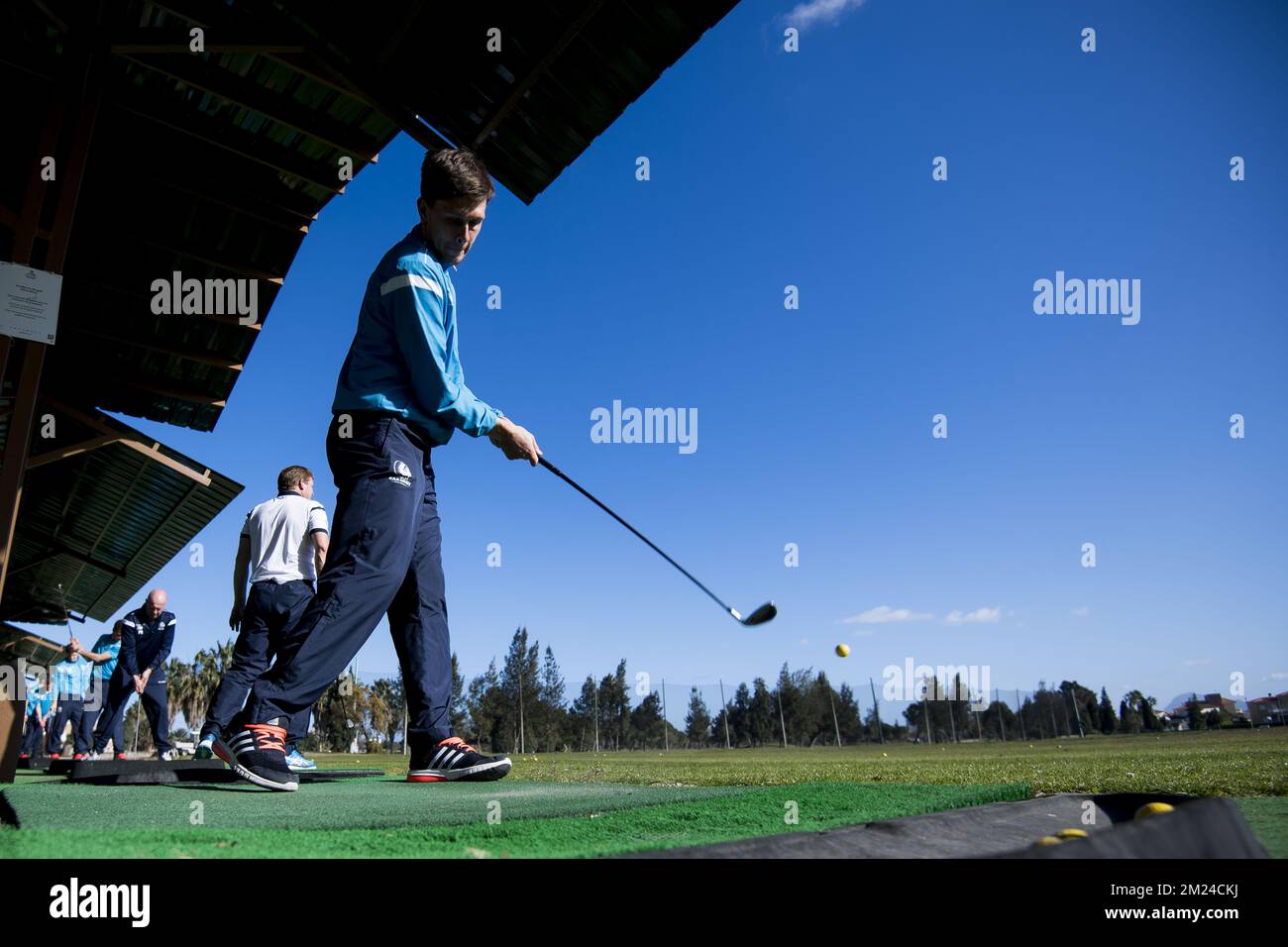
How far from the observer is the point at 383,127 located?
6.98 metres

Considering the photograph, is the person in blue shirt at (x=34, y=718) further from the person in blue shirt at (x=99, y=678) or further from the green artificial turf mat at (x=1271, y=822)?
the green artificial turf mat at (x=1271, y=822)

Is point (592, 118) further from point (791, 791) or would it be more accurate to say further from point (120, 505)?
point (120, 505)

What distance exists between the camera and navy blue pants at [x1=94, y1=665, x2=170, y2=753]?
809 cm

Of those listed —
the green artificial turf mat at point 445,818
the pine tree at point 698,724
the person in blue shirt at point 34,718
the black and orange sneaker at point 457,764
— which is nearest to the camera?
the green artificial turf mat at point 445,818

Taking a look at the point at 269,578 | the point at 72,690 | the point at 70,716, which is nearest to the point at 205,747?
the point at 269,578

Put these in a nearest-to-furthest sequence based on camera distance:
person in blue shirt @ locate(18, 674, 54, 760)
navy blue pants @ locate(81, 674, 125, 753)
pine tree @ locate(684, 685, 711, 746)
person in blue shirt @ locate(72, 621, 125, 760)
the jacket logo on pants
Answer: the jacket logo on pants → person in blue shirt @ locate(72, 621, 125, 760) → navy blue pants @ locate(81, 674, 125, 753) → person in blue shirt @ locate(18, 674, 54, 760) → pine tree @ locate(684, 685, 711, 746)

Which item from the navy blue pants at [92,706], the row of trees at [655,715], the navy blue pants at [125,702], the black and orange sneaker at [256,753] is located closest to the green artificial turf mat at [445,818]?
the black and orange sneaker at [256,753]

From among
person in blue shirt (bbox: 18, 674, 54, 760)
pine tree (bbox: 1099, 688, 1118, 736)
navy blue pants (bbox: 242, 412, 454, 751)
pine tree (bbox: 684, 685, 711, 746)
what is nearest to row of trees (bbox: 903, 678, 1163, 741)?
pine tree (bbox: 1099, 688, 1118, 736)

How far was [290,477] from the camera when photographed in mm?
5320

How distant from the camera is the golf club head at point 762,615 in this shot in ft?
13.0

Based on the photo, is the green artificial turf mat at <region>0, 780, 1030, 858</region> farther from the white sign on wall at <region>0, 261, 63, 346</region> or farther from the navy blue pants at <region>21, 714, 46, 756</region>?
the navy blue pants at <region>21, 714, 46, 756</region>

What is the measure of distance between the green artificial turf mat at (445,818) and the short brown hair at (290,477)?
2.17 metres

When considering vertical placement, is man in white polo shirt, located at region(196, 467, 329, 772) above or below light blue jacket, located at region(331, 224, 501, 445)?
below

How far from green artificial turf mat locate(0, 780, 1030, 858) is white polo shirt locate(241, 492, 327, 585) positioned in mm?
1615
